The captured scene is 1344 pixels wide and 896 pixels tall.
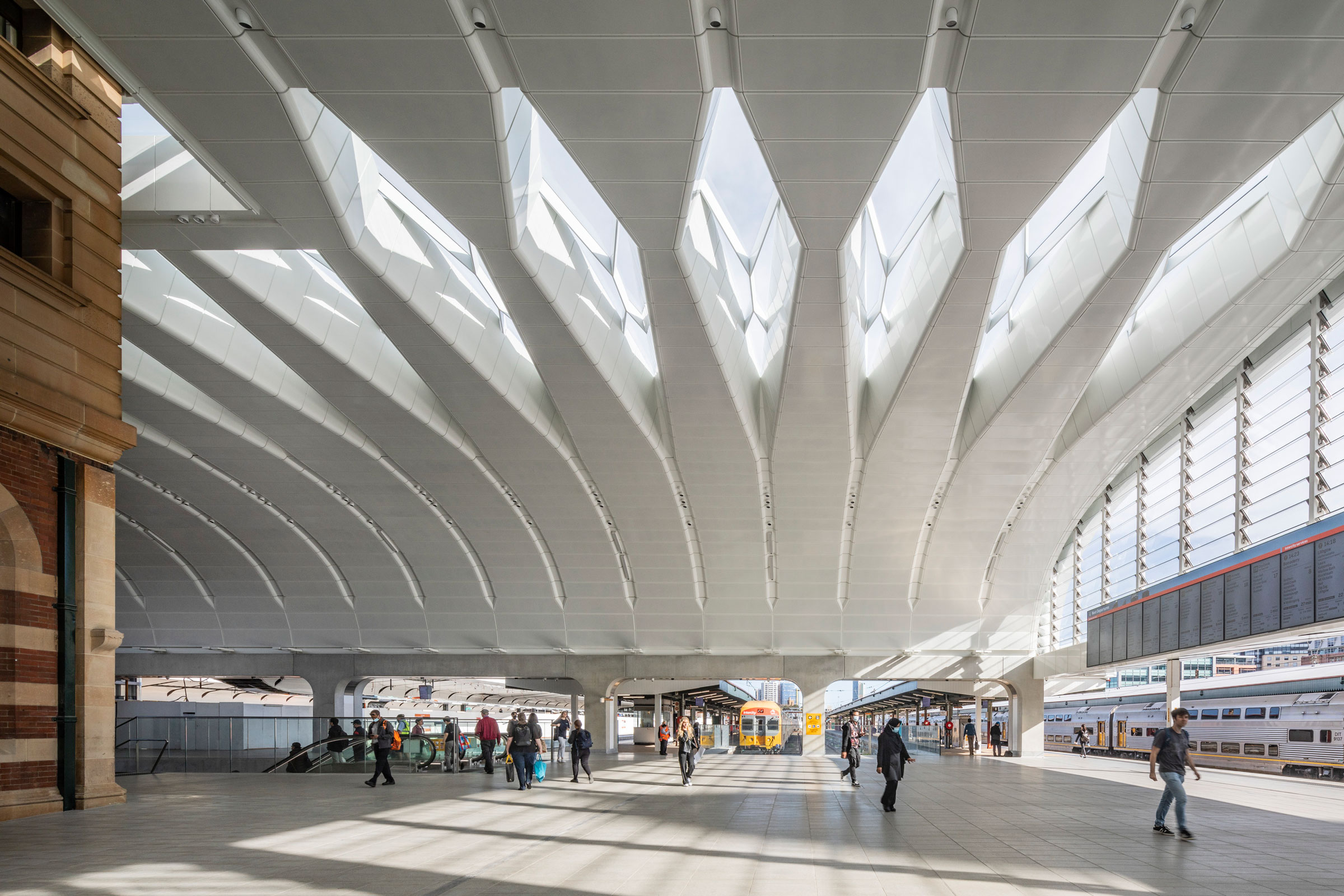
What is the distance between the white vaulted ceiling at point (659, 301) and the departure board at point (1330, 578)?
465cm

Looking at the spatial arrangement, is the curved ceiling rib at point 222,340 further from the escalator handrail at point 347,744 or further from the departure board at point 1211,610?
the departure board at point 1211,610

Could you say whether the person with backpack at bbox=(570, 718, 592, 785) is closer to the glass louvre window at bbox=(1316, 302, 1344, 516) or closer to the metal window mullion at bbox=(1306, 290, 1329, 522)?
the metal window mullion at bbox=(1306, 290, 1329, 522)

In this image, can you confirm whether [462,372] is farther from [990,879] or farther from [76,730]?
[990,879]

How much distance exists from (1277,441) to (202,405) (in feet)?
80.6

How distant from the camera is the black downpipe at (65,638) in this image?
1377 cm

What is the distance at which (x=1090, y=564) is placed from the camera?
122ft

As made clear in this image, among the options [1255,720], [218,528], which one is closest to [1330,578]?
[1255,720]

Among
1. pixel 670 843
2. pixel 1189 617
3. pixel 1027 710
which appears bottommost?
pixel 1027 710

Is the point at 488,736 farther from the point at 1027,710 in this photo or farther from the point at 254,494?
the point at 1027,710

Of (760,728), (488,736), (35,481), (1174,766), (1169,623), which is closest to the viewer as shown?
(1174,766)

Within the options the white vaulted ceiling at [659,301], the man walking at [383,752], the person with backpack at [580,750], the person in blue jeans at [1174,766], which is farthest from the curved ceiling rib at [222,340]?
the person in blue jeans at [1174,766]

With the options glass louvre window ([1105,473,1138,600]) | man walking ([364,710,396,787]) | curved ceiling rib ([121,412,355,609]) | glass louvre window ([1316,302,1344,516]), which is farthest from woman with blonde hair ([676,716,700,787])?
glass louvre window ([1105,473,1138,600])

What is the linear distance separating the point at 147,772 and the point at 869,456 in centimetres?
1948

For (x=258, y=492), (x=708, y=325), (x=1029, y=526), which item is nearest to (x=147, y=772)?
(x=258, y=492)
